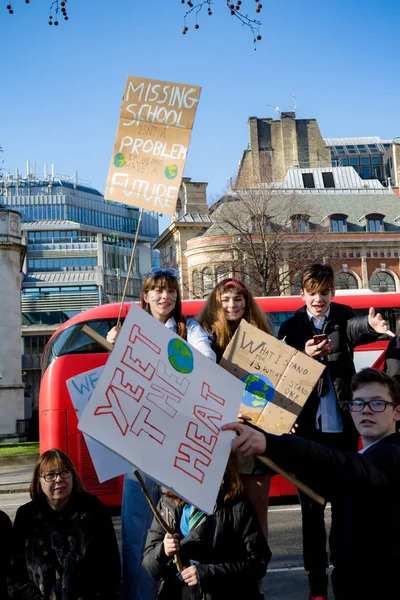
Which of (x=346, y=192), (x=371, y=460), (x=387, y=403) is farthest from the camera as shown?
(x=346, y=192)

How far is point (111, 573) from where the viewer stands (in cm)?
379

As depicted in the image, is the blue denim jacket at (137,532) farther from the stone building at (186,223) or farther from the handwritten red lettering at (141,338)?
the stone building at (186,223)

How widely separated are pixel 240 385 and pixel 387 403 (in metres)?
0.63

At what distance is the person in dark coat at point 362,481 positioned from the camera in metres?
2.58

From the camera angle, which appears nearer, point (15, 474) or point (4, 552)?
point (4, 552)

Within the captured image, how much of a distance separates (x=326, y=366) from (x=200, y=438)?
2.14m

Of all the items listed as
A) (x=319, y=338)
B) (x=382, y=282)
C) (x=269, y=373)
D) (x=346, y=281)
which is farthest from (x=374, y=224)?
(x=269, y=373)

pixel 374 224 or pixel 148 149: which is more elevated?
pixel 374 224

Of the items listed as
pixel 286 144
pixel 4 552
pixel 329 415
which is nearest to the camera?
pixel 4 552

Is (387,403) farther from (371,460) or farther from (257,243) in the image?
(257,243)

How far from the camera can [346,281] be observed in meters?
47.3

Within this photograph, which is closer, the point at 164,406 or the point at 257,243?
the point at 164,406

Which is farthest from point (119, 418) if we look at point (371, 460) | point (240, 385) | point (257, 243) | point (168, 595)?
point (257, 243)

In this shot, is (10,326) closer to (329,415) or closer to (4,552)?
(329,415)
